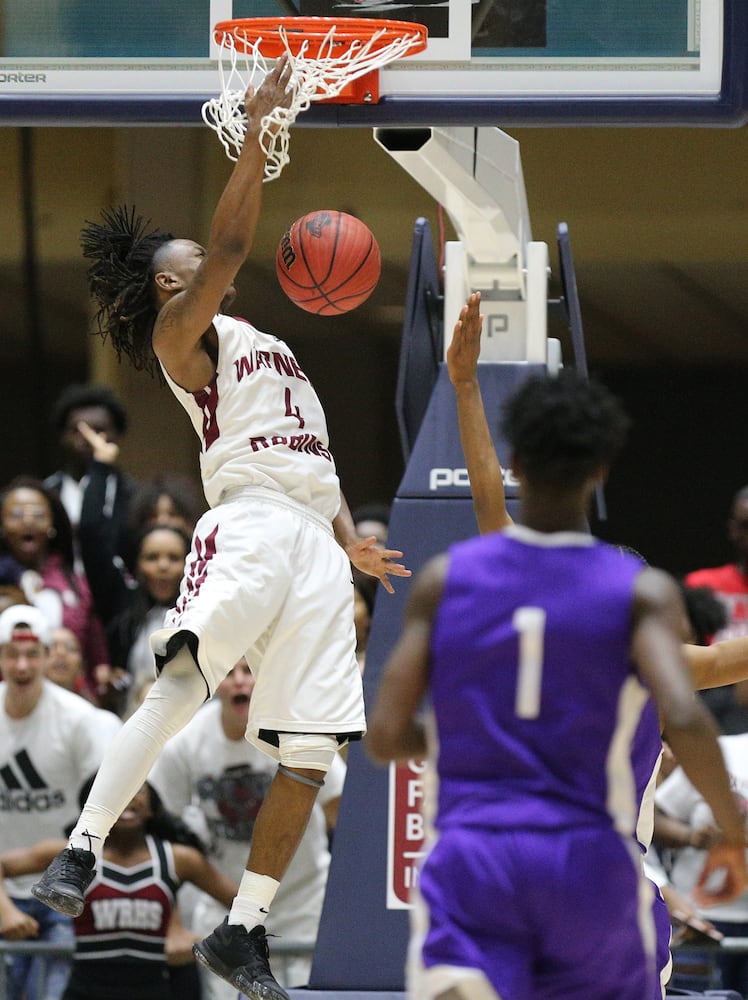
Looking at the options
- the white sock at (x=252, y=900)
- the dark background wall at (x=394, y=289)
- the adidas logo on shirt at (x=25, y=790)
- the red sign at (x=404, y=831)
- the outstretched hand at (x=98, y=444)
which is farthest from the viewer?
the dark background wall at (x=394, y=289)

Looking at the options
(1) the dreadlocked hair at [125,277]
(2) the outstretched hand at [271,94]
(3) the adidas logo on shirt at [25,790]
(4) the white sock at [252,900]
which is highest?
(2) the outstretched hand at [271,94]

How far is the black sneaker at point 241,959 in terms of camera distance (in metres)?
4.38

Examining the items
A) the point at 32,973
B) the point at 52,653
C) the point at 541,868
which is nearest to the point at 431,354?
the point at 52,653

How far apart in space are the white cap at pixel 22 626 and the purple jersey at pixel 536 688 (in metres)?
4.09

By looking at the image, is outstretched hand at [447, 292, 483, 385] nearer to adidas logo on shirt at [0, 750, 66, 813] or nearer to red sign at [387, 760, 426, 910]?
red sign at [387, 760, 426, 910]

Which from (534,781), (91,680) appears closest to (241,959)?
(534,781)

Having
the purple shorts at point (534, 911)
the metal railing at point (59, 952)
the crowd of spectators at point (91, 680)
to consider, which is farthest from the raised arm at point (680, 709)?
the crowd of spectators at point (91, 680)

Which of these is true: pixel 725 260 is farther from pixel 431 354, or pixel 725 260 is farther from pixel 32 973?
pixel 32 973

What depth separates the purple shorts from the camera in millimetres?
3092

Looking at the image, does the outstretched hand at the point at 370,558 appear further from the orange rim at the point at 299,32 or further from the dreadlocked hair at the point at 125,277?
the orange rim at the point at 299,32

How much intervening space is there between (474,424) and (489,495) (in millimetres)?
193

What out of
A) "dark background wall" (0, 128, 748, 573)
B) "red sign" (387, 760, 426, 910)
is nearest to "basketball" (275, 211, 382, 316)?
"red sign" (387, 760, 426, 910)

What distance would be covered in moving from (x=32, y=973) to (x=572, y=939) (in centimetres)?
398

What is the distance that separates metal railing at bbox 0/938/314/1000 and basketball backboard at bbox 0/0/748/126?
3.06m
